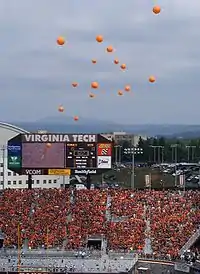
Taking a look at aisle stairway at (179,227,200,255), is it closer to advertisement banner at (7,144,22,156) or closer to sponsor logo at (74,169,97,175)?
sponsor logo at (74,169,97,175)

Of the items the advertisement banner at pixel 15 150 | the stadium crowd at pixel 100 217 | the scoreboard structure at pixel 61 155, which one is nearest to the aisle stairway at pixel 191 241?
the stadium crowd at pixel 100 217

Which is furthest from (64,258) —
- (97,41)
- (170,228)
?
(97,41)

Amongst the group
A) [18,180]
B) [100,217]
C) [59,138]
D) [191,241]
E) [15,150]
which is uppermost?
[59,138]

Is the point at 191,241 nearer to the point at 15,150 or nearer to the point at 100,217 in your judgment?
the point at 100,217

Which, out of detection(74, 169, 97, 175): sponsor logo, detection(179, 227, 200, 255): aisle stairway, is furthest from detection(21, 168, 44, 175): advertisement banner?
detection(179, 227, 200, 255): aisle stairway

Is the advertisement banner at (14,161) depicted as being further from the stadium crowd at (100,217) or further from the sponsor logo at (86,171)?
the sponsor logo at (86,171)

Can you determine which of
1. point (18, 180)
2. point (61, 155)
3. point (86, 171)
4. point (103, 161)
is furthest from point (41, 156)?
point (18, 180)
